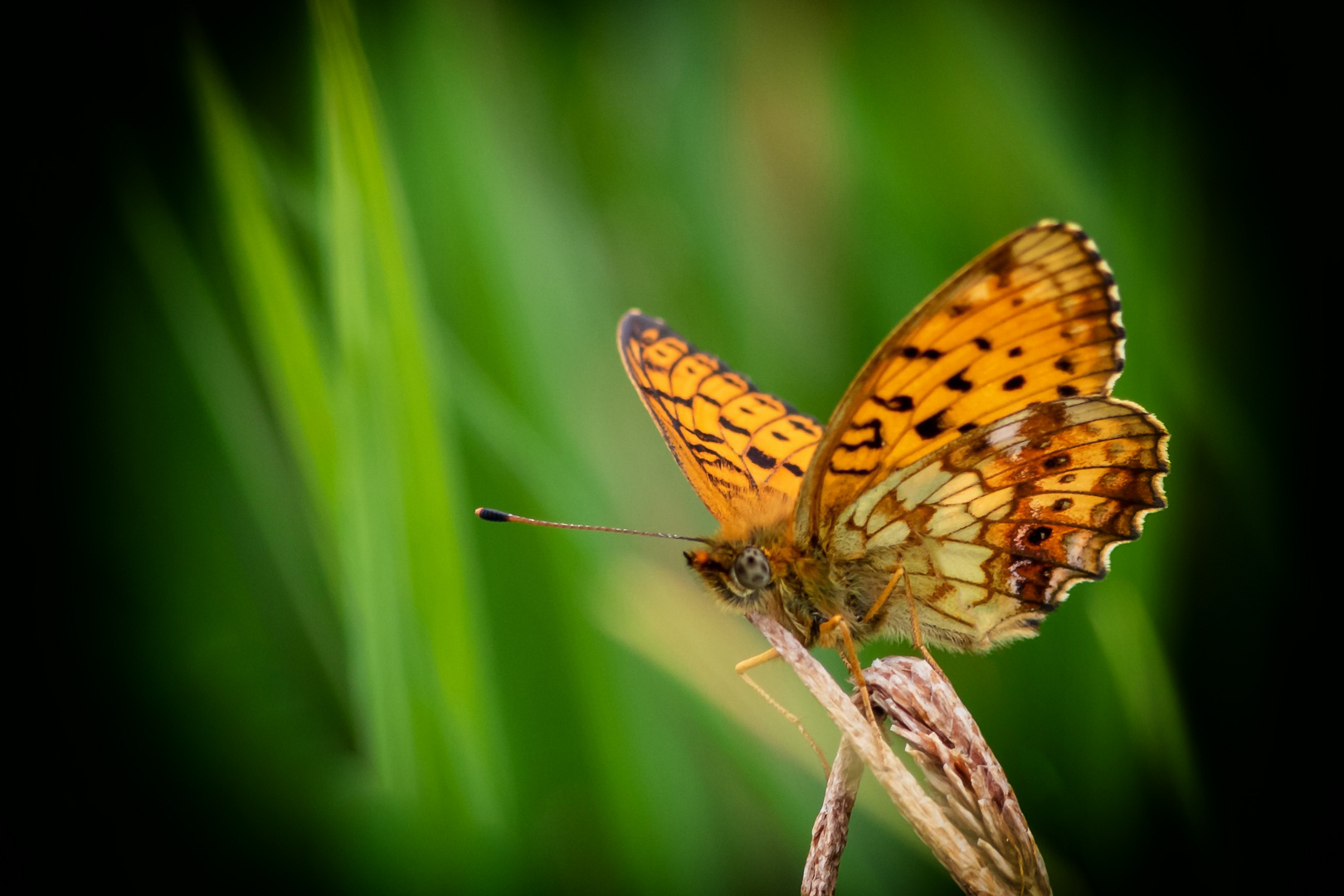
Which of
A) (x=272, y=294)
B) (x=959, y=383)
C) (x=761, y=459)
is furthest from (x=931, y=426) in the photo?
(x=272, y=294)

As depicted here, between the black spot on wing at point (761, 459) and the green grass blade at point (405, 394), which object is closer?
the green grass blade at point (405, 394)

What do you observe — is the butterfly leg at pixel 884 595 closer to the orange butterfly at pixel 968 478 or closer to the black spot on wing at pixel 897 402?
the orange butterfly at pixel 968 478

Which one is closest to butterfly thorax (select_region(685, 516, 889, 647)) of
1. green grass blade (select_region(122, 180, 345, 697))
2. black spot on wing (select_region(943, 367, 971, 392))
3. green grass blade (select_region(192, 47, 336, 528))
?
black spot on wing (select_region(943, 367, 971, 392))

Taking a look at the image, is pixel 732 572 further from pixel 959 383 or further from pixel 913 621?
pixel 959 383

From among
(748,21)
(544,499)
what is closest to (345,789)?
(544,499)

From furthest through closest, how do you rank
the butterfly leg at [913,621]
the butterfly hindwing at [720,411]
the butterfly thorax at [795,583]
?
the butterfly hindwing at [720,411]
the butterfly thorax at [795,583]
the butterfly leg at [913,621]

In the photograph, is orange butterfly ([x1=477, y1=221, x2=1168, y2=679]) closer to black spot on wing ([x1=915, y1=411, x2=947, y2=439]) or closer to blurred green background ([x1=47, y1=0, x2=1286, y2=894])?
black spot on wing ([x1=915, y1=411, x2=947, y2=439])

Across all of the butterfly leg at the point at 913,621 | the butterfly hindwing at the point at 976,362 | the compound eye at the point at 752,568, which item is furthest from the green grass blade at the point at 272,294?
the butterfly leg at the point at 913,621

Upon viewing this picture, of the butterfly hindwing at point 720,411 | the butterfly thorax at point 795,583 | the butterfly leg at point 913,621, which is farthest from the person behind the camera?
the butterfly hindwing at point 720,411
